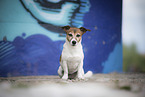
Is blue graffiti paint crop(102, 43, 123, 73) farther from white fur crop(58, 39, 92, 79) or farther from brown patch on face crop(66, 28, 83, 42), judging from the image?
brown patch on face crop(66, 28, 83, 42)

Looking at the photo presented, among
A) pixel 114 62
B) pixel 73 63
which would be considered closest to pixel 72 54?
pixel 73 63

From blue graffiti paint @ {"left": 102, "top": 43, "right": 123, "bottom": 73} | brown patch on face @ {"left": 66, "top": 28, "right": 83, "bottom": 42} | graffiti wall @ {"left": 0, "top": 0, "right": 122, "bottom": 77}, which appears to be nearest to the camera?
brown patch on face @ {"left": 66, "top": 28, "right": 83, "bottom": 42}

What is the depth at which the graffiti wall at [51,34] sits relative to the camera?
6039 millimetres

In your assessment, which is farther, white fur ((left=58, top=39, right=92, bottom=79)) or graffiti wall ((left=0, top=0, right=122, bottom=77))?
graffiti wall ((left=0, top=0, right=122, bottom=77))

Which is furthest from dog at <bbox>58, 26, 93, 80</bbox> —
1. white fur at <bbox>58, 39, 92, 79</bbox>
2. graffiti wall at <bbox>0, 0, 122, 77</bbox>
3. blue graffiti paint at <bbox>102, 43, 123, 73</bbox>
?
blue graffiti paint at <bbox>102, 43, 123, 73</bbox>

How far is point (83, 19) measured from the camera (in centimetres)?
691

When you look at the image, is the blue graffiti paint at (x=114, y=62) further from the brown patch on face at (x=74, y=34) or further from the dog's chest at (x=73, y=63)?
the brown patch on face at (x=74, y=34)

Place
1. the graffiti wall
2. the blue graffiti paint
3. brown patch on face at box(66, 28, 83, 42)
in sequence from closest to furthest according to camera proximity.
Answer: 1. brown patch on face at box(66, 28, 83, 42)
2. the graffiti wall
3. the blue graffiti paint

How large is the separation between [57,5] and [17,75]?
2.98 m

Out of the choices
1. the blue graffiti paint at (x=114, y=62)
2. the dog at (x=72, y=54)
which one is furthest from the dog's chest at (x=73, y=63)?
the blue graffiti paint at (x=114, y=62)

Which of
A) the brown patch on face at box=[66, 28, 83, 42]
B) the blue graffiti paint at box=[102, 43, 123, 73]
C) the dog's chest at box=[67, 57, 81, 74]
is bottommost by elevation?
the blue graffiti paint at box=[102, 43, 123, 73]

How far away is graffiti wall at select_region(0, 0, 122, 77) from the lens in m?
6.04

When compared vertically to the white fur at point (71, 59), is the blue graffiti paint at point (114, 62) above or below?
below

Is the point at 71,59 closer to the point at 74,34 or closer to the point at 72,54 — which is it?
the point at 72,54
